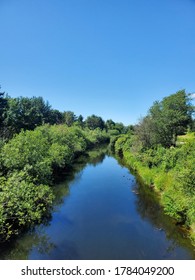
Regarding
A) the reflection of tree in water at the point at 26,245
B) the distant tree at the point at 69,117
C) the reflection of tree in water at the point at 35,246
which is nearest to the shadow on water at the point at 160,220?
the reflection of tree in water at the point at 35,246

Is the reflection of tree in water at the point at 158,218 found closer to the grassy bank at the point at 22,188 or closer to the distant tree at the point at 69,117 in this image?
the grassy bank at the point at 22,188

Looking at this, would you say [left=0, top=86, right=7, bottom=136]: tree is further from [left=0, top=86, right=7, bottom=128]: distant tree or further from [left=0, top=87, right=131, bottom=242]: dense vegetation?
[left=0, top=87, right=131, bottom=242]: dense vegetation

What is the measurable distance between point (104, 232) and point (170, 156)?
39.7 ft

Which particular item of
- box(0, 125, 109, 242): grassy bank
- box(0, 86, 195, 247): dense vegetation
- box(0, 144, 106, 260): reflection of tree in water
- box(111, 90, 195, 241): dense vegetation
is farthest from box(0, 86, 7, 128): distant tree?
box(0, 144, 106, 260): reflection of tree in water

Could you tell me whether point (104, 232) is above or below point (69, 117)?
below

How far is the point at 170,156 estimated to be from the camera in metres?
24.2

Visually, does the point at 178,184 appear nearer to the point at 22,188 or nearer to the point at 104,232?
the point at 104,232

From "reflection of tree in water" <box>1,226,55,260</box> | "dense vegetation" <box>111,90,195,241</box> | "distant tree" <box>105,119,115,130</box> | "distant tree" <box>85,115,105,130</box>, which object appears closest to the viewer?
"reflection of tree in water" <box>1,226,55,260</box>

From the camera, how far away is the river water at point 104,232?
12.5 meters

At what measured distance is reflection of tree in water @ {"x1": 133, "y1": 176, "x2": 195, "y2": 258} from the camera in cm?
A: 1371

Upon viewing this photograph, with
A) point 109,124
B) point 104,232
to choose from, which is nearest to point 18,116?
point 104,232

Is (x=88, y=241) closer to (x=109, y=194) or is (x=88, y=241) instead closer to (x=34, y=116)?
(x=109, y=194)

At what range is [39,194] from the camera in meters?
15.7

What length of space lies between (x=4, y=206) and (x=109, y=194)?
11.9 meters
